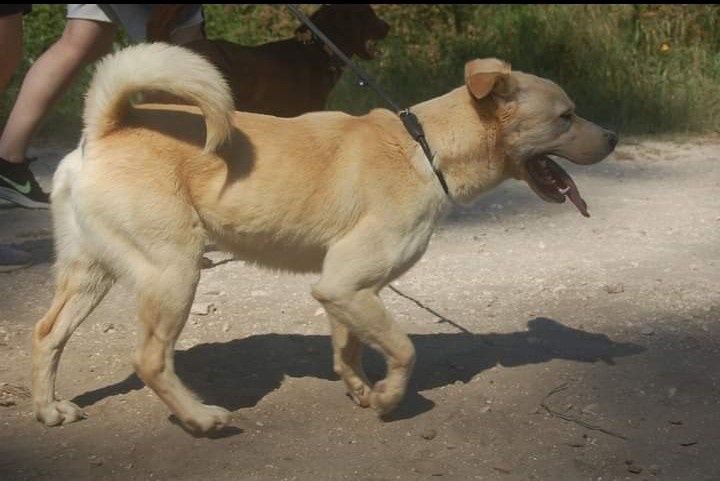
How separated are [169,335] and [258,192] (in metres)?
0.53

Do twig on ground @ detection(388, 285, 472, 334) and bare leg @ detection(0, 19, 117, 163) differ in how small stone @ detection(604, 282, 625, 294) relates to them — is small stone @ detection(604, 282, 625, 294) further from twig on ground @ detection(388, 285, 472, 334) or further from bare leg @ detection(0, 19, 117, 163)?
bare leg @ detection(0, 19, 117, 163)

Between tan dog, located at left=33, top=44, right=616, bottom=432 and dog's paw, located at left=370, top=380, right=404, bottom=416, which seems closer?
tan dog, located at left=33, top=44, right=616, bottom=432

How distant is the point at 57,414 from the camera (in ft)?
12.5

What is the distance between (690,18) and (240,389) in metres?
6.62

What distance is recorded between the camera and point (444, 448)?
368 centimetres

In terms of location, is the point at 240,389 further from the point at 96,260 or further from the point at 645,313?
the point at 645,313

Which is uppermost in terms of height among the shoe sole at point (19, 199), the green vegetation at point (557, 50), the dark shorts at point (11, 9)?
the dark shorts at point (11, 9)

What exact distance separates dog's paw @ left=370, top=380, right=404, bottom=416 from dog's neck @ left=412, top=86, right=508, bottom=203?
27.3 inches

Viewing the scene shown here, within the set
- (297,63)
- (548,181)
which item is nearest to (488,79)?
(548,181)

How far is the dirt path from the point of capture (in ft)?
11.8

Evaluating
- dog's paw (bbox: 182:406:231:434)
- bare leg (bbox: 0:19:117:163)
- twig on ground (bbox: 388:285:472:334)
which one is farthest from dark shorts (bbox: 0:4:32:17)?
dog's paw (bbox: 182:406:231:434)

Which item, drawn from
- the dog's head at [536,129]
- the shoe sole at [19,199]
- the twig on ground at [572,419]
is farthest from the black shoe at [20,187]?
the twig on ground at [572,419]

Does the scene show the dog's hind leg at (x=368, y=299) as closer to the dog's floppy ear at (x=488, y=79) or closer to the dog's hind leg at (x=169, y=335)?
the dog's hind leg at (x=169, y=335)

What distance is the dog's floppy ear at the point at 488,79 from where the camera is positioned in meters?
3.90
